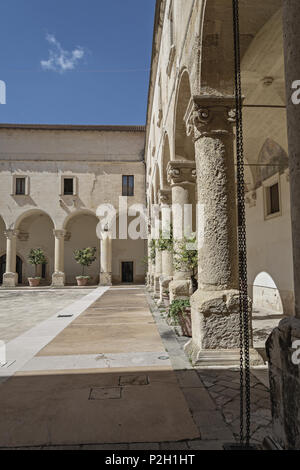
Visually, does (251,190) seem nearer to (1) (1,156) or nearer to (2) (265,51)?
(2) (265,51)

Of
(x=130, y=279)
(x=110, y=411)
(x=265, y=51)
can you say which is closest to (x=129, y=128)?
(x=130, y=279)

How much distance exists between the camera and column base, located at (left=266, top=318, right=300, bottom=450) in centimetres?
170

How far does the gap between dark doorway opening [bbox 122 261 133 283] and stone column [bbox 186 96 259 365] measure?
64.8 ft

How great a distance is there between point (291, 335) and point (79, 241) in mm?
24137

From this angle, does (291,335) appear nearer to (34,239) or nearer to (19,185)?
(19,185)

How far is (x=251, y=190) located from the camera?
10.8m

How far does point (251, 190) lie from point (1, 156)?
63.5 ft

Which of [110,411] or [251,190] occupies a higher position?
[251,190]

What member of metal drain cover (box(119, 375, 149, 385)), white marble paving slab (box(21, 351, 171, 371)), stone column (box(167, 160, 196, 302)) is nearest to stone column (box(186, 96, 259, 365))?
white marble paving slab (box(21, 351, 171, 371))

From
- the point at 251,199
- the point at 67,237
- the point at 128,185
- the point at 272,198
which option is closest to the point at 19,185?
the point at 67,237

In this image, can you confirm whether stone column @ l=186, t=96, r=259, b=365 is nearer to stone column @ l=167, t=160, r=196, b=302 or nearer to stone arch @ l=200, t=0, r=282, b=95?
stone arch @ l=200, t=0, r=282, b=95

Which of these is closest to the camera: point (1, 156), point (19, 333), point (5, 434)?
point (5, 434)

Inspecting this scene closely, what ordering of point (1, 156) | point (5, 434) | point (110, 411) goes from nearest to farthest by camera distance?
point (5, 434), point (110, 411), point (1, 156)

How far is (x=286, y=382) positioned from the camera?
1791mm
